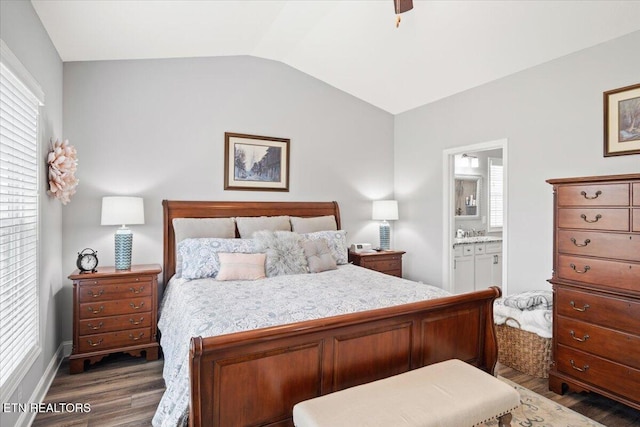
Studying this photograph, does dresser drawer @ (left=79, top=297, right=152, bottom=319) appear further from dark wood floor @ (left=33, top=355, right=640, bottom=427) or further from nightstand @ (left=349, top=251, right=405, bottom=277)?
nightstand @ (left=349, top=251, right=405, bottom=277)

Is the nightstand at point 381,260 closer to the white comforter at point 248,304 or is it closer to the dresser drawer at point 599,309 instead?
the white comforter at point 248,304

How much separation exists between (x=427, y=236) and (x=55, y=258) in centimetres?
396

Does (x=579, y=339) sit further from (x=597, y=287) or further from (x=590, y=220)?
(x=590, y=220)

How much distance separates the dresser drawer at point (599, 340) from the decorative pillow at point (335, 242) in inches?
77.6

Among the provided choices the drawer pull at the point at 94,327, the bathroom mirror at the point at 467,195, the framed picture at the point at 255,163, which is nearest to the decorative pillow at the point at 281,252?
the framed picture at the point at 255,163

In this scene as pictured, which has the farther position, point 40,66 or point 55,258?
point 55,258

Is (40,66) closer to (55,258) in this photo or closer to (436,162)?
(55,258)

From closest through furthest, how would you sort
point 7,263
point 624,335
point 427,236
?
point 7,263 < point 624,335 < point 427,236

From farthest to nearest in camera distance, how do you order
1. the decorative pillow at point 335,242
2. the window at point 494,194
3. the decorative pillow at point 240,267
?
the window at point 494,194, the decorative pillow at point 335,242, the decorative pillow at point 240,267

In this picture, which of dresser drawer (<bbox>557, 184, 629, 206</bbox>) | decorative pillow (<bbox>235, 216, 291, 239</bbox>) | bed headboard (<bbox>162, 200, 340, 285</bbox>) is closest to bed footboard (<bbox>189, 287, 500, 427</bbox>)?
dresser drawer (<bbox>557, 184, 629, 206</bbox>)

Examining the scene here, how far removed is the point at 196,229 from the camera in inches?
138

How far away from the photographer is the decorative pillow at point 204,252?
309 cm

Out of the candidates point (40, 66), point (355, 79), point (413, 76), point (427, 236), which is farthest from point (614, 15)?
point (40, 66)

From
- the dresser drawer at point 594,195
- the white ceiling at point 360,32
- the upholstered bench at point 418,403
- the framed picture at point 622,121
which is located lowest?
the upholstered bench at point 418,403
